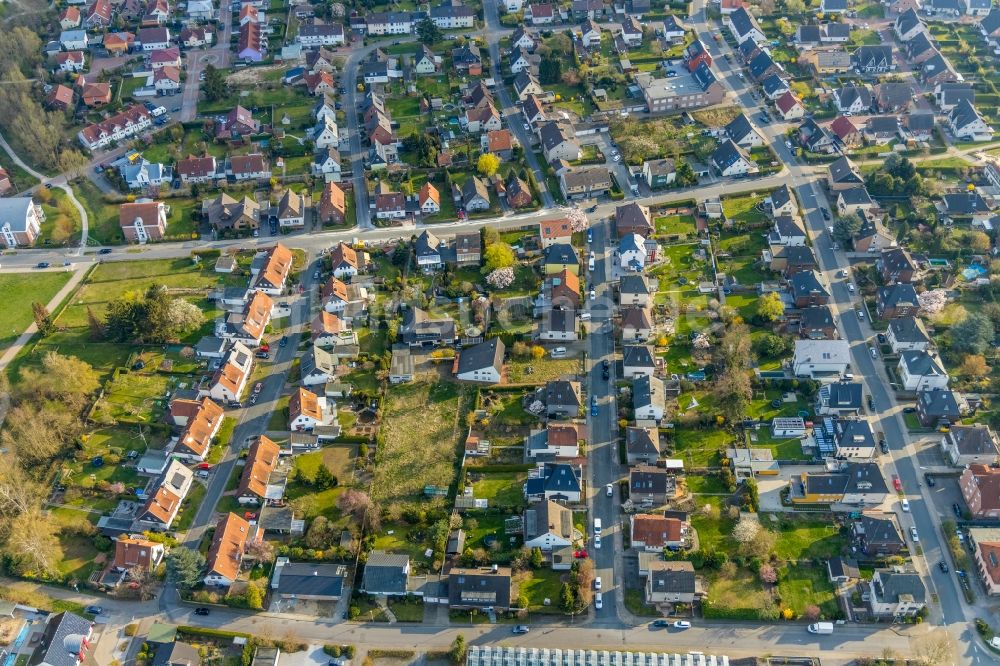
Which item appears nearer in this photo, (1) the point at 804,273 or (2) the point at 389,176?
(1) the point at 804,273

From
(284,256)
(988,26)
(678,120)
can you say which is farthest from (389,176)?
(988,26)

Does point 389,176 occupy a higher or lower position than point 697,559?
higher

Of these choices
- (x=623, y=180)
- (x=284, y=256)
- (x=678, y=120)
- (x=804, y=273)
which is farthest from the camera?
(x=678, y=120)

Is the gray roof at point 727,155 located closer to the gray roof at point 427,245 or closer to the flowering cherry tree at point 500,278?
the flowering cherry tree at point 500,278

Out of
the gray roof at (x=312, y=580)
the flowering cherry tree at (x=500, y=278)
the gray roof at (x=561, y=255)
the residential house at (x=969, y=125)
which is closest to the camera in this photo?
the gray roof at (x=312, y=580)

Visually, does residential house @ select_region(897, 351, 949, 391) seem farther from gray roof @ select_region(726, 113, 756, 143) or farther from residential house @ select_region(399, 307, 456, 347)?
residential house @ select_region(399, 307, 456, 347)

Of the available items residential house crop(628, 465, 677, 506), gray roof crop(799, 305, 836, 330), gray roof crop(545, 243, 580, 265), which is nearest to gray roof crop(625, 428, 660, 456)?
residential house crop(628, 465, 677, 506)

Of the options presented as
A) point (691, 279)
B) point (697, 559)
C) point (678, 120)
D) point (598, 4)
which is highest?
point (598, 4)

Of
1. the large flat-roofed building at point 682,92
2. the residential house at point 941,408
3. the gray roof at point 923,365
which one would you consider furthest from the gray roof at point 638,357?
the large flat-roofed building at point 682,92

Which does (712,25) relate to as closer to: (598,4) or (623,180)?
(598,4)
